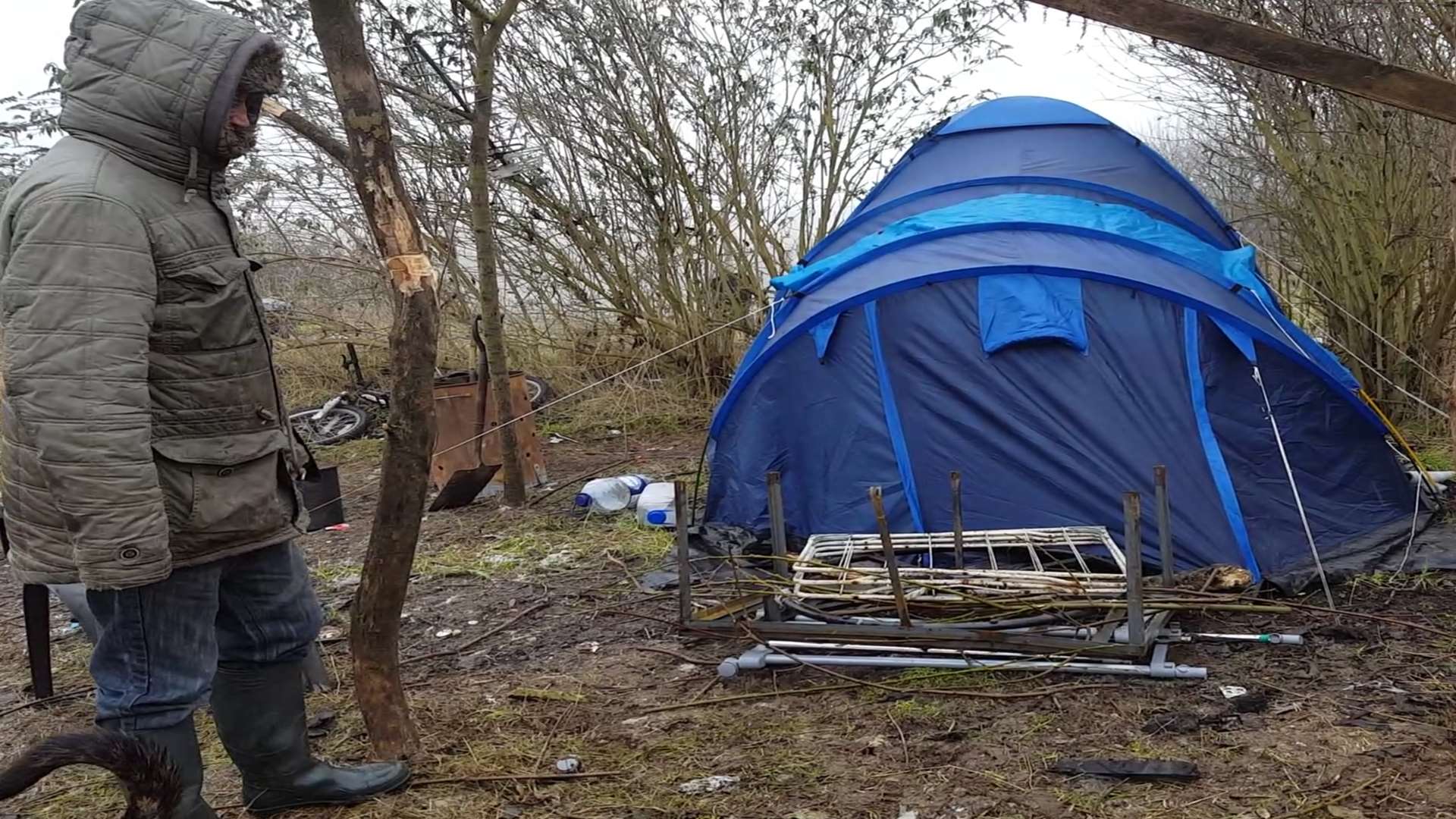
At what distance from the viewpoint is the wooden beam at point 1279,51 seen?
2.54 m

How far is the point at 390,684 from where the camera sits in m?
3.08

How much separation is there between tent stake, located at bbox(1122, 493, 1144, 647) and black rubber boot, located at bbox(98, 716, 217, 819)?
2.61m

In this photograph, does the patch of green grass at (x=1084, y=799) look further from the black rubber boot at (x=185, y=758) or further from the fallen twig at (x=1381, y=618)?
the black rubber boot at (x=185, y=758)

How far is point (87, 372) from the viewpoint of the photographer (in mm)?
2201

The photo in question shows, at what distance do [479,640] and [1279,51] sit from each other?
331 centimetres

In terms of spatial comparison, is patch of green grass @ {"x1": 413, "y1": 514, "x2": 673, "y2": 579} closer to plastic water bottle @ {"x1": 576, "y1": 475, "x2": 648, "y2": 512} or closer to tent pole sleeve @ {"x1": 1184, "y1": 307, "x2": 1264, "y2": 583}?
plastic water bottle @ {"x1": 576, "y1": 475, "x2": 648, "y2": 512}

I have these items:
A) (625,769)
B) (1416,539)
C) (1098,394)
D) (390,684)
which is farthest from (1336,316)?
(390,684)

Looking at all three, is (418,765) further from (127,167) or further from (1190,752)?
(1190,752)

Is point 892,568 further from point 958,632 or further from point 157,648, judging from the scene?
point 157,648

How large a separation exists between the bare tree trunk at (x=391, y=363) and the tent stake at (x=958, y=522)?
7.39 feet

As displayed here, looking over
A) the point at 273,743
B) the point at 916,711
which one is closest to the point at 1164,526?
the point at 916,711

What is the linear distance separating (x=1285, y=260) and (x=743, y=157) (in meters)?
4.10

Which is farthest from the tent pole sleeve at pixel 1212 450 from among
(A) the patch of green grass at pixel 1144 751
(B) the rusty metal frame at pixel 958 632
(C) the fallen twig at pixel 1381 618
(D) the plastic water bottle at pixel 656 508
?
(D) the plastic water bottle at pixel 656 508

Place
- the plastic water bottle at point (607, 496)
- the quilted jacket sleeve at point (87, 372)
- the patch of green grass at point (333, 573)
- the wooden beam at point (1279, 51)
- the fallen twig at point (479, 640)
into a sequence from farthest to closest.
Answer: the plastic water bottle at point (607, 496), the patch of green grass at point (333, 573), the fallen twig at point (479, 640), the wooden beam at point (1279, 51), the quilted jacket sleeve at point (87, 372)
